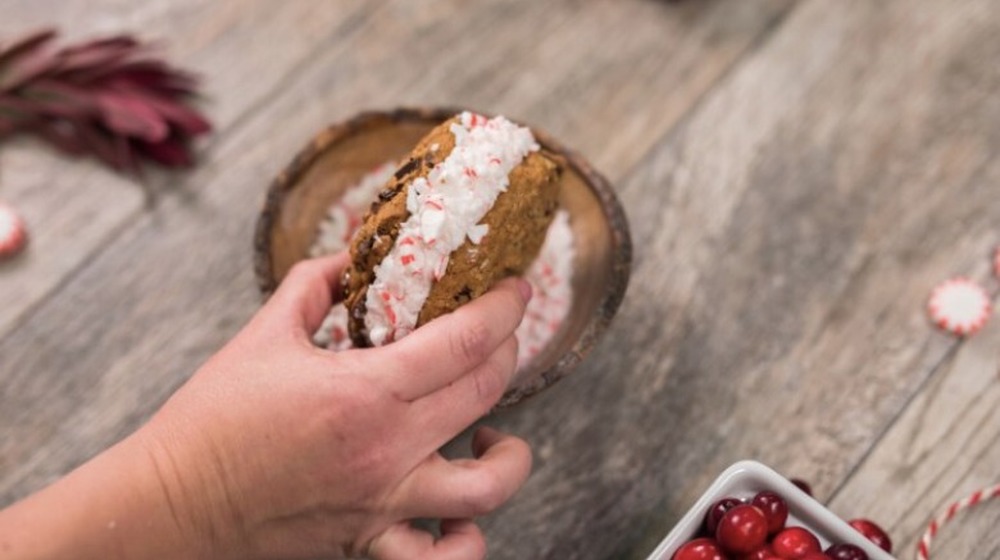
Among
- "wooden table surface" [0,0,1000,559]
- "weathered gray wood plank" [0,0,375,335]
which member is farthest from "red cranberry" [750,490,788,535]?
"weathered gray wood plank" [0,0,375,335]

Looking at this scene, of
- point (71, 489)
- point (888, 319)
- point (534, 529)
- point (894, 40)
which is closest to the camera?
point (71, 489)

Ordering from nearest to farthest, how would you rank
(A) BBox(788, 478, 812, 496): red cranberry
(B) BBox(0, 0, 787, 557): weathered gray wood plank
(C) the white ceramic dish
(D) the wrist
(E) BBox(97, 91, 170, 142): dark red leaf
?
(D) the wrist
(C) the white ceramic dish
(A) BBox(788, 478, 812, 496): red cranberry
(B) BBox(0, 0, 787, 557): weathered gray wood plank
(E) BBox(97, 91, 170, 142): dark red leaf

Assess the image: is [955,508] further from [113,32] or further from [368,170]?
[113,32]

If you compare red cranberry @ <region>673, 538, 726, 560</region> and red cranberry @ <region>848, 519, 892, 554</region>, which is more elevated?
red cranberry @ <region>848, 519, 892, 554</region>

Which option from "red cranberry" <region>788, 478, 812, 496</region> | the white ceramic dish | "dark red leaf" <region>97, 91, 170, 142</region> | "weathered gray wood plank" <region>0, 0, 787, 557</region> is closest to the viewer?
the white ceramic dish

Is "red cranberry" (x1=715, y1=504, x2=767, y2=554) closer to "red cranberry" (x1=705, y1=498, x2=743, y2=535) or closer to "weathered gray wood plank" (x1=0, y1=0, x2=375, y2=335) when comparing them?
"red cranberry" (x1=705, y1=498, x2=743, y2=535)

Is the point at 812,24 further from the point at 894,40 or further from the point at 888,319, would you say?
the point at 888,319

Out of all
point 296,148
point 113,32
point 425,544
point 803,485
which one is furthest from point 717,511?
point 113,32

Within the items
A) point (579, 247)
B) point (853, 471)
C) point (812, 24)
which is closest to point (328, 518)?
point (579, 247)
